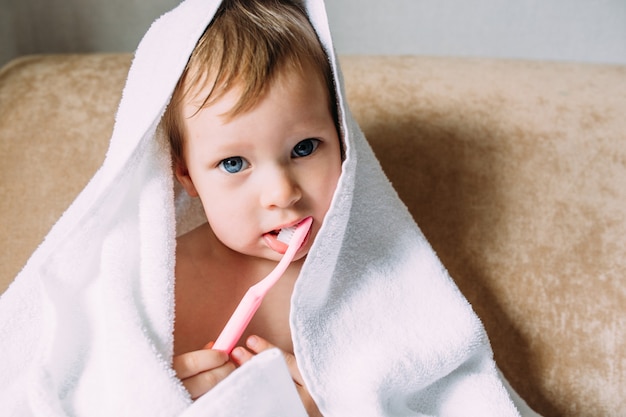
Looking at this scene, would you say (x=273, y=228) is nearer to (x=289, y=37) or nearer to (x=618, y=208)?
(x=289, y=37)

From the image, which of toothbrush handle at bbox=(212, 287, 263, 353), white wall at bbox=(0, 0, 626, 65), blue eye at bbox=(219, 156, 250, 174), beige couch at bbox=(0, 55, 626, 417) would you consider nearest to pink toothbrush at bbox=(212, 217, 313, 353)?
toothbrush handle at bbox=(212, 287, 263, 353)

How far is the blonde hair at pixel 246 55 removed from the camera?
0.66 meters

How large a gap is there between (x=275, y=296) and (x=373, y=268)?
0.12 m

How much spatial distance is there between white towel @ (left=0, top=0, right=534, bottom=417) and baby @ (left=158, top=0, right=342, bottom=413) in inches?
0.8

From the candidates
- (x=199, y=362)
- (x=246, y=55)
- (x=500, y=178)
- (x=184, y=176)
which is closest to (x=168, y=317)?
(x=199, y=362)

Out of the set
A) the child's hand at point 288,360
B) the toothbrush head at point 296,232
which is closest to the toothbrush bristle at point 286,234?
the toothbrush head at point 296,232

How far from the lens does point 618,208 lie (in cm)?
89

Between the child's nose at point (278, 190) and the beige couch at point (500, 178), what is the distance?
0.29 m

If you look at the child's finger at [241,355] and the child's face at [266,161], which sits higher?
the child's face at [266,161]

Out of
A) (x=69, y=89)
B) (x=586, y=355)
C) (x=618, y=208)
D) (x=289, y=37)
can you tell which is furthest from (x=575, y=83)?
(x=69, y=89)

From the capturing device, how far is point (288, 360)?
0.74 metres

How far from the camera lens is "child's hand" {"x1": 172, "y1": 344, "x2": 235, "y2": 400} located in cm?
67

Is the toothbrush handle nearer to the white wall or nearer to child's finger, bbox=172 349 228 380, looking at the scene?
child's finger, bbox=172 349 228 380

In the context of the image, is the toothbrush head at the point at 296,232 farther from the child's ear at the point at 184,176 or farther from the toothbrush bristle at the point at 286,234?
the child's ear at the point at 184,176
